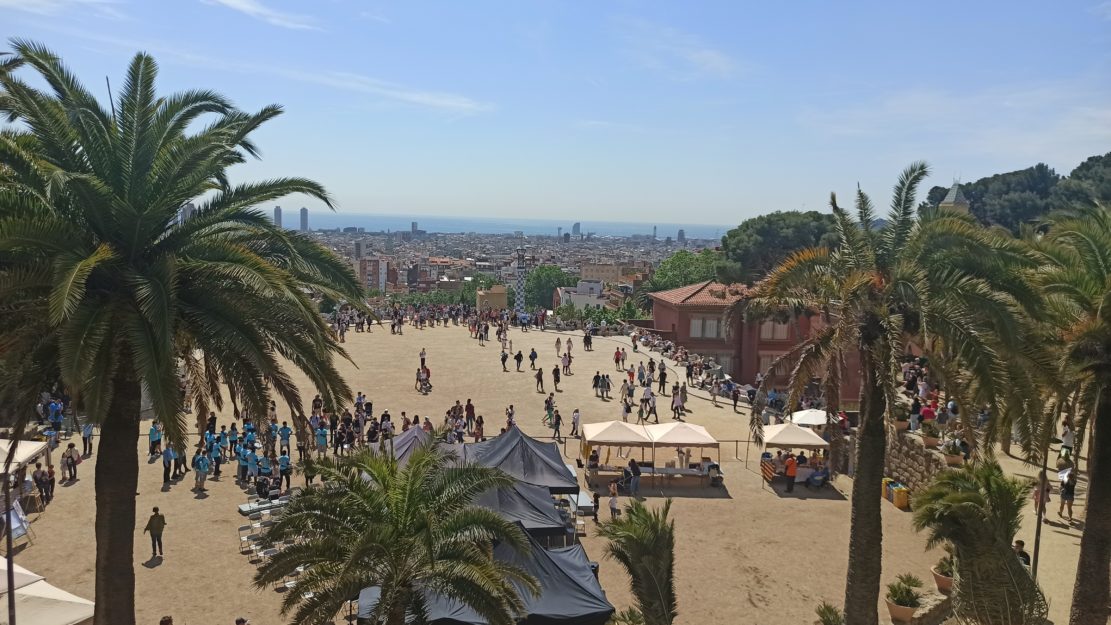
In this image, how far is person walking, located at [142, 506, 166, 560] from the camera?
46.2 ft

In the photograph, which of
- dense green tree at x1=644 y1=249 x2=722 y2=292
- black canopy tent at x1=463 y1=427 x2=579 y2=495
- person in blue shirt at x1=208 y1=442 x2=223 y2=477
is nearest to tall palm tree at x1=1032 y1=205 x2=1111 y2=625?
black canopy tent at x1=463 y1=427 x2=579 y2=495

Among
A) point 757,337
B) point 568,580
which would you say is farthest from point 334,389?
point 757,337

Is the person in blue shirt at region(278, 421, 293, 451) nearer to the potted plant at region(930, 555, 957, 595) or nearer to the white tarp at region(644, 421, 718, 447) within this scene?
the white tarp at region(644, 421, 718, 447)

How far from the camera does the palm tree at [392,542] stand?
7965 millimetres

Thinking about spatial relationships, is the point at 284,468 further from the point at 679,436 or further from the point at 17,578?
the point at 679,436

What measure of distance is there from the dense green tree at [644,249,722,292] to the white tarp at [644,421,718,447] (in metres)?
53.3

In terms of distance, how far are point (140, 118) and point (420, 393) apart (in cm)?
2136

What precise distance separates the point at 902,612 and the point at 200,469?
47.8 ft

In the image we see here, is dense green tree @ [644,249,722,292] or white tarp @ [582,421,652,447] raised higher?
dense green tree @ [644,249,722,292]

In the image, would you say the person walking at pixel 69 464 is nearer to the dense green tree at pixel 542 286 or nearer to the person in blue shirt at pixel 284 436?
the person in blue shirt at pixel 284 436

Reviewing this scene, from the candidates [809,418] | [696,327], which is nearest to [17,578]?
[809,418]

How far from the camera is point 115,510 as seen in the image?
8.02 m

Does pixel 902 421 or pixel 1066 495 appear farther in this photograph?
pixel 902 421

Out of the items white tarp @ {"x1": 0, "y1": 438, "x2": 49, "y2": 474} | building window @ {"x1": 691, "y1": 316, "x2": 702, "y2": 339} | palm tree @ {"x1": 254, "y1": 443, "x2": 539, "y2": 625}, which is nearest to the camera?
palm tree @ {"x1": 254, "y1": 443, "x2": 539, "y2": 625}
